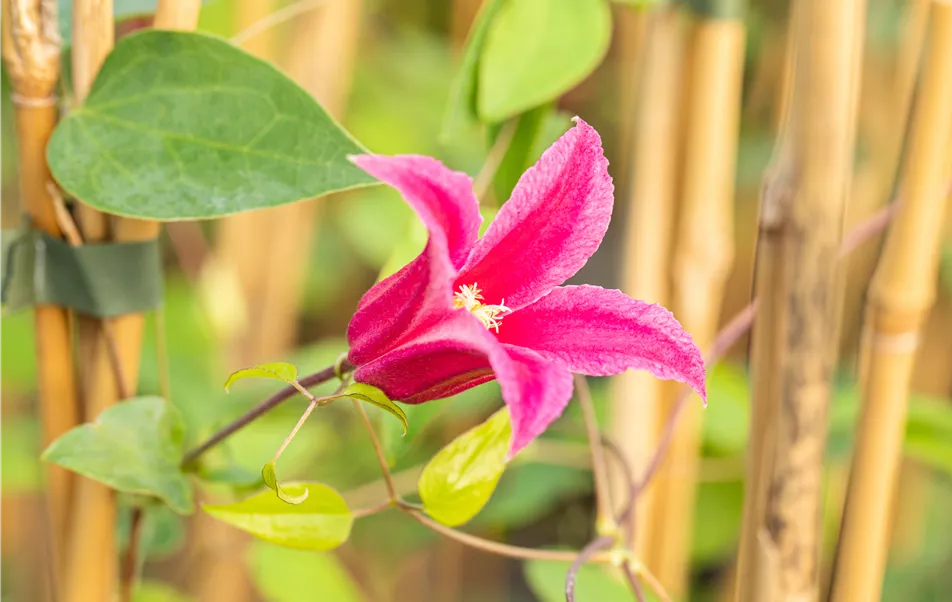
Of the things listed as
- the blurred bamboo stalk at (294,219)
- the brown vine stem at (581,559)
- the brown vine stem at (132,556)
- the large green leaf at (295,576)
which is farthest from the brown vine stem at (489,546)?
the blurred bamboo stalk at (294,219)

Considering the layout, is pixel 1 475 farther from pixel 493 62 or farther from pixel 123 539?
pixel 493 62

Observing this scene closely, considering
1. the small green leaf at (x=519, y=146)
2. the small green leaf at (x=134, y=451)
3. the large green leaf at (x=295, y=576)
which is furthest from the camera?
the large green leaf at (x=295, y=576)

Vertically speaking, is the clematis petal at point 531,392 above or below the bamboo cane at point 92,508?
above

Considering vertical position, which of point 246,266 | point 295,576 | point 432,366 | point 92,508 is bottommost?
point 295,576

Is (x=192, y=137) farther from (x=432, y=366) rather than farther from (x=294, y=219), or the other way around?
(x=294, y=219)

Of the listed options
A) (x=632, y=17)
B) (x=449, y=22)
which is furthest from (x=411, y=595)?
(x=449, y=22)

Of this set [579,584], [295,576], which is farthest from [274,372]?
[295,576]

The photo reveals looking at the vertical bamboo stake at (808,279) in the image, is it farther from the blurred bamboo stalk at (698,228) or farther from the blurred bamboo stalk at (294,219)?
the blurred bamboo stalk at (294,219)
